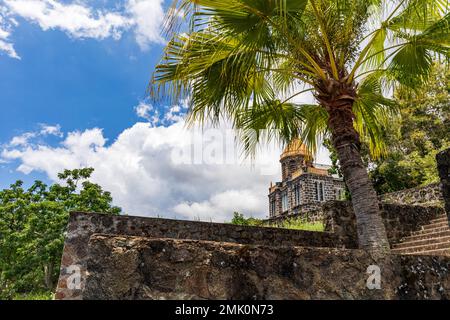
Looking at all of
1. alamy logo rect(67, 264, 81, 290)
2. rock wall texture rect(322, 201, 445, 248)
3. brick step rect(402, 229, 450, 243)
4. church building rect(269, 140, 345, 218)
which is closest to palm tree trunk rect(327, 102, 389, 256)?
rock wall texture rect(322, 201, 445, 248)

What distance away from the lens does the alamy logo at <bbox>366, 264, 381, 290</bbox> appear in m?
1.98

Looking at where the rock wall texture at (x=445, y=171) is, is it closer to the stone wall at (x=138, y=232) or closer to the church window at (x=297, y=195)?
the stone wall at (x=138, y=232)

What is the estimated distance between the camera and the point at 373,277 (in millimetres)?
1992

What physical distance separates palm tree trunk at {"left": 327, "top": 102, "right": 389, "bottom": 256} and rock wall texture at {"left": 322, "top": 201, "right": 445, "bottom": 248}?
2005mm

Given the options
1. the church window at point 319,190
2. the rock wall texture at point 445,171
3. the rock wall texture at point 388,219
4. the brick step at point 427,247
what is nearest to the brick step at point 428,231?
the rock wall texture at point 388,219

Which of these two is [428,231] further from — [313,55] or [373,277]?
[373,277]

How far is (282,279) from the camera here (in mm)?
1827

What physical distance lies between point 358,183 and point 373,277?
10.0 ft

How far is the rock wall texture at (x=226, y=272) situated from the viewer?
165 cm

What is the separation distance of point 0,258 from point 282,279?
51.4 feet

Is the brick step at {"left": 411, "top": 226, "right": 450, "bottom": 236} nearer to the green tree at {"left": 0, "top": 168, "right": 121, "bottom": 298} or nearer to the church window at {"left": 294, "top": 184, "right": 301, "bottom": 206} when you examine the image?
the green tree at {"left": 0, "top": 168, "right": 121, "bottom": 298}

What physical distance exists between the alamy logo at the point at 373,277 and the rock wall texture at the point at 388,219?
502cm
